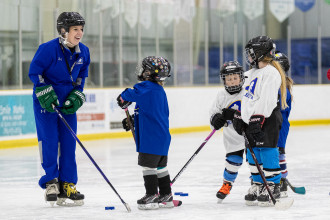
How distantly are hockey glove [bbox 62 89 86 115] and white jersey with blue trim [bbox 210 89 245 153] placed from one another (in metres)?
0.90

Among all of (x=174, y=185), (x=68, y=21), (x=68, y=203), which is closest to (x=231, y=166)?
(x=174, y=185)

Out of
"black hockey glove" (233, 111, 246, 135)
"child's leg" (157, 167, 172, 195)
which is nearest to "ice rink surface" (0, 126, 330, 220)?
"child's leg" (157, 167, 172, 195)

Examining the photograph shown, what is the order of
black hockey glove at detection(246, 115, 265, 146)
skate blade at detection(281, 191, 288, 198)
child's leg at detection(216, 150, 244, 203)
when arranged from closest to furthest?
black hockey glove at detection(246, 115, 265, 146) → child's leg at detection(216, 150, 244, 203) → skate blade at detection(281, 191, 288, 198)

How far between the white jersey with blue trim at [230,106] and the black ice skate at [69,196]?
41.4 inches

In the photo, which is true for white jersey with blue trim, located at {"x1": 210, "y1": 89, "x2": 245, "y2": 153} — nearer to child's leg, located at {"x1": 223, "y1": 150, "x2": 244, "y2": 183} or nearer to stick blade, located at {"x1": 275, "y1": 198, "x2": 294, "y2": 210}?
child's leg, located at {"x1": 223, "y1": 150, "x2": 244, "y2": 183}

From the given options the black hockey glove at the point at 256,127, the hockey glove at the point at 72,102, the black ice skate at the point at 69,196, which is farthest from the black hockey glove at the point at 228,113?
the black ice skate at the point at 69,196

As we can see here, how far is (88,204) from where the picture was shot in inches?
188

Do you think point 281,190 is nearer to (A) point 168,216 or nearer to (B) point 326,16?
(A) point 168,216

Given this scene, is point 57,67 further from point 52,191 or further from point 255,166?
point 255,166

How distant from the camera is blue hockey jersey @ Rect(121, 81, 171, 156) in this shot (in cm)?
447

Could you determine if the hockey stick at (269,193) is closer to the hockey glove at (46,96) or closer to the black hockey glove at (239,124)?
the black hockey glove at (239,124)

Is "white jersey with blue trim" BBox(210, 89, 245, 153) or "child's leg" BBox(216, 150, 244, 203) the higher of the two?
"white jersey with blue trim" BBox(210, 89, 245, 153)

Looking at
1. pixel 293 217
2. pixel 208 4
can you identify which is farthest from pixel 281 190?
pixel 208 4

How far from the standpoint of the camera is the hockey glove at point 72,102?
466 cm
